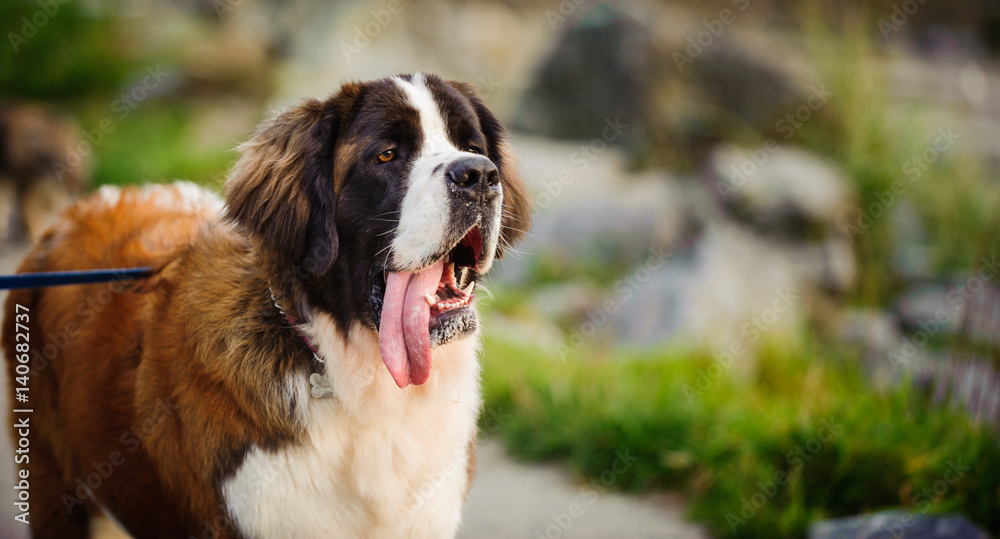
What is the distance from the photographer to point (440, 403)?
2564 mm

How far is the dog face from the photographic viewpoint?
7.72 feet

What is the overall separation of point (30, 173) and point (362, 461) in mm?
7400

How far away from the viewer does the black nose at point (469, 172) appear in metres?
2.34

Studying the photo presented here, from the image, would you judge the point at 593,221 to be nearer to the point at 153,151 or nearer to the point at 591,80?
the point at 591,80

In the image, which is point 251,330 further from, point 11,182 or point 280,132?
point 11,182

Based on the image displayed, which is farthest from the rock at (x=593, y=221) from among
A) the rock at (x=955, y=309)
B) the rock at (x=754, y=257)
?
the rock at (x=955, y=309)

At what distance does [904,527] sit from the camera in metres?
3.45

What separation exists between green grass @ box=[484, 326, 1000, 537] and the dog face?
7.58ft

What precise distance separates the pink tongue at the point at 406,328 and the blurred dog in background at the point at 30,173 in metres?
7.01

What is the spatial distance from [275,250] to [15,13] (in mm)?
10925

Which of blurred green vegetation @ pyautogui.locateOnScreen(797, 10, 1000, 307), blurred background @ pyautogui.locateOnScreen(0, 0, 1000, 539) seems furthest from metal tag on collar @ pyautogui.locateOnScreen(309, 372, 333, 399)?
blurred green vegetation @ pyautogui.locateOnScreen(797, 10, 1000, 307)

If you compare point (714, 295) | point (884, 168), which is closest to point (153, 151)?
point (714, 295)

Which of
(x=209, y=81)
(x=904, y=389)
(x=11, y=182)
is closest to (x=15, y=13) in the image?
(x=209, y=81)

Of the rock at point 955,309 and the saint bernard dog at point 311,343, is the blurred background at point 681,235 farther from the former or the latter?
the saint bernard dog at point 311,343
